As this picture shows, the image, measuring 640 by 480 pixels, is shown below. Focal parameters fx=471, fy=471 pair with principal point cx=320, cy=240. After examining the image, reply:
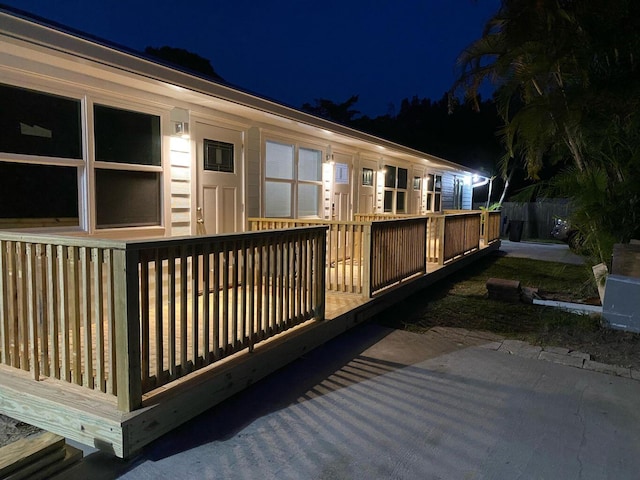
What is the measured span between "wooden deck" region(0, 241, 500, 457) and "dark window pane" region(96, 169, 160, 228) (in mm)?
1874

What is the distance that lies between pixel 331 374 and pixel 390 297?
224cm

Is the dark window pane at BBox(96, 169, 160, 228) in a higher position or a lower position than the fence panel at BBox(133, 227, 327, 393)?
higher

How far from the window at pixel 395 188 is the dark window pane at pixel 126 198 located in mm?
6683

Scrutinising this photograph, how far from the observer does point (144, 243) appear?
256 centimetres

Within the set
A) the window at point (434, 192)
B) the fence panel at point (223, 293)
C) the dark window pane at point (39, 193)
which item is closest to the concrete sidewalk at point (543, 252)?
the window at point (434, 192)

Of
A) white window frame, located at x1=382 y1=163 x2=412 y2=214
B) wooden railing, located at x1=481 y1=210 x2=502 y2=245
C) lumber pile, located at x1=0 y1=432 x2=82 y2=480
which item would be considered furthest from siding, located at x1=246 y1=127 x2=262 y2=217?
wooden railing, located at x1=481 y1=210 x2=502 y2=245

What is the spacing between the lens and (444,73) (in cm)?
8750

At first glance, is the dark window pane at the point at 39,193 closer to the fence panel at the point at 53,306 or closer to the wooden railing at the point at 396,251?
the fence panel at the point at 53,306

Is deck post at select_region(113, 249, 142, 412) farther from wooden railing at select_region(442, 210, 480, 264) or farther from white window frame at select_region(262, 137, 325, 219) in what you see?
wooden railing at select_region(442, 210, 480, 264)

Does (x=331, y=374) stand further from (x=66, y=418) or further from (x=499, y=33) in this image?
(x=499, y=33)

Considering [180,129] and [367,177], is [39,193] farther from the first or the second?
[367,177]

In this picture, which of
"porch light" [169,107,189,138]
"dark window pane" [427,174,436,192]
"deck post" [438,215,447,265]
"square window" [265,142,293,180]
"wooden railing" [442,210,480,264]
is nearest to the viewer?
"porch light" [169,107,189,138]

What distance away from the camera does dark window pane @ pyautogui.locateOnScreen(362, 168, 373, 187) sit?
9772 millimetres

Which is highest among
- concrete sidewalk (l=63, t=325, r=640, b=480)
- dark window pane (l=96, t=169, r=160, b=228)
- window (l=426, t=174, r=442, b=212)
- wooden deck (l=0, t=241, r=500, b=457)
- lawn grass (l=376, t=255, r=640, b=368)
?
window (l=426, t=174, r=442, b=212)
